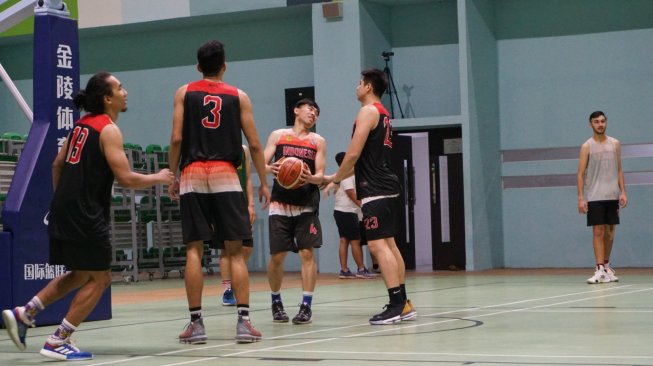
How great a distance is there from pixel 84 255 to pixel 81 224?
0.20 metres

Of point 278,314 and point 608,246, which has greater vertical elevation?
point 608,246

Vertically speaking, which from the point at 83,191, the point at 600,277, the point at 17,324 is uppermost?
the point at 83,191

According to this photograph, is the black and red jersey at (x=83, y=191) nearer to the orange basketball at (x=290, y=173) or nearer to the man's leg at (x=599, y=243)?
the orange basketball at (x=290, y=173)

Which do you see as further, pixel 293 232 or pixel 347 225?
pixel 347 225

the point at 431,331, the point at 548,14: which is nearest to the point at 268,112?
the point at 548,14

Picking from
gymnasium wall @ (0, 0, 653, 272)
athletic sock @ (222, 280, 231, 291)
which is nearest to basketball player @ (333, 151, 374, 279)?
gymnasium wall @ (0, 0, 653, 272)

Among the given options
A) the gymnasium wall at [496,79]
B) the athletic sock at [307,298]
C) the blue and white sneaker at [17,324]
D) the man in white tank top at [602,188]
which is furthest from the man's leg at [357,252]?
the blue and white sneaker at [17,324]

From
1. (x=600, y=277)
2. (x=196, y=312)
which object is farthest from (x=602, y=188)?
(x=196, y=312)

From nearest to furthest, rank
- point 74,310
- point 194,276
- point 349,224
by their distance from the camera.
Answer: point 74,310, point 194,276, point 349,224

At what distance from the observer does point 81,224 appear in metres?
7.10

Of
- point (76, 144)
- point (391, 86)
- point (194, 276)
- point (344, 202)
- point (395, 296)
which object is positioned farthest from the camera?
point (391, 86)

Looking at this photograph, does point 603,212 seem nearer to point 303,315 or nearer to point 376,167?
point 376,167

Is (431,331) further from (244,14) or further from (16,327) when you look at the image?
(244,14)

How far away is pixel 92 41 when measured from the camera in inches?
903
